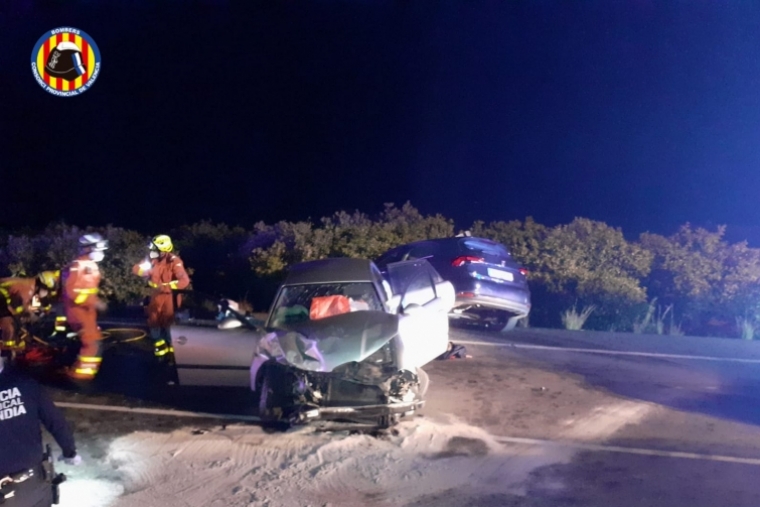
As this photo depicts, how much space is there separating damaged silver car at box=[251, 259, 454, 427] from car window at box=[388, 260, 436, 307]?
82 cm

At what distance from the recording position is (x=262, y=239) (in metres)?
15.0

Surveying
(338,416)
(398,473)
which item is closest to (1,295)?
(338,416)

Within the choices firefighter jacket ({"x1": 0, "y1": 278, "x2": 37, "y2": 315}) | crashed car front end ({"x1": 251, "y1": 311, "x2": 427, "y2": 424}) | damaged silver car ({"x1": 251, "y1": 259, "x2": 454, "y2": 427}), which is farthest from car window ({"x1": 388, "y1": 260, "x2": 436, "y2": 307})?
firefighter jacket ({"x1": 0, "y1": 278, "x2": 37, "y2": 315})

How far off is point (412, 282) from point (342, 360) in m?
2.35

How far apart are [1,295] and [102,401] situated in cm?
189

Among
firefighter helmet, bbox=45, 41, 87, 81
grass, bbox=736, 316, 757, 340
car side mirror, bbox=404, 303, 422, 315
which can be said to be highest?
firefighter helmet, bbox=45, 41, 87, 81

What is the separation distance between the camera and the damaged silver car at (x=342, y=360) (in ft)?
21.8

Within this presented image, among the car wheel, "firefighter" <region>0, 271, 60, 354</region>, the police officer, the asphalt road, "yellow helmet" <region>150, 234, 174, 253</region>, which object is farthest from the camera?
"yellow helmet" <region>150, 234, 174, 253</region>

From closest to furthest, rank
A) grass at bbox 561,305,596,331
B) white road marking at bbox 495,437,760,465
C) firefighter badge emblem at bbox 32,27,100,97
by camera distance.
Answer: white road marking at bbox 495,437,760,465, grass at bbox 561,305,596,331, firefighter badge emblem at bbox 32,27,100,97

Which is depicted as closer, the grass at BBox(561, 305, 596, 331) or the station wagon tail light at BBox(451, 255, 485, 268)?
the station wagon tail light at BBox(451, 255, 485, 268)

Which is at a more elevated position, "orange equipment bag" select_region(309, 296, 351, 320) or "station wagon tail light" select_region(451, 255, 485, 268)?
"station wagon tail light" select_region(451, 255, 485, 268)

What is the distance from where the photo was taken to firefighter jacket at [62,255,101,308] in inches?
352

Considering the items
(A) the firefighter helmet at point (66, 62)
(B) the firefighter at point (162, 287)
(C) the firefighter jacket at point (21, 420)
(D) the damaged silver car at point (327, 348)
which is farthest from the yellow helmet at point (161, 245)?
(A) the firefighter helmet at point (66, 62)

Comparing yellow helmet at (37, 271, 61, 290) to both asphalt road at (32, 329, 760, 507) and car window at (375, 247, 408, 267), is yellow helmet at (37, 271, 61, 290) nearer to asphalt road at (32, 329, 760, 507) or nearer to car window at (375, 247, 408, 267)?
asphalt road at (32, 329, 760, 507)
